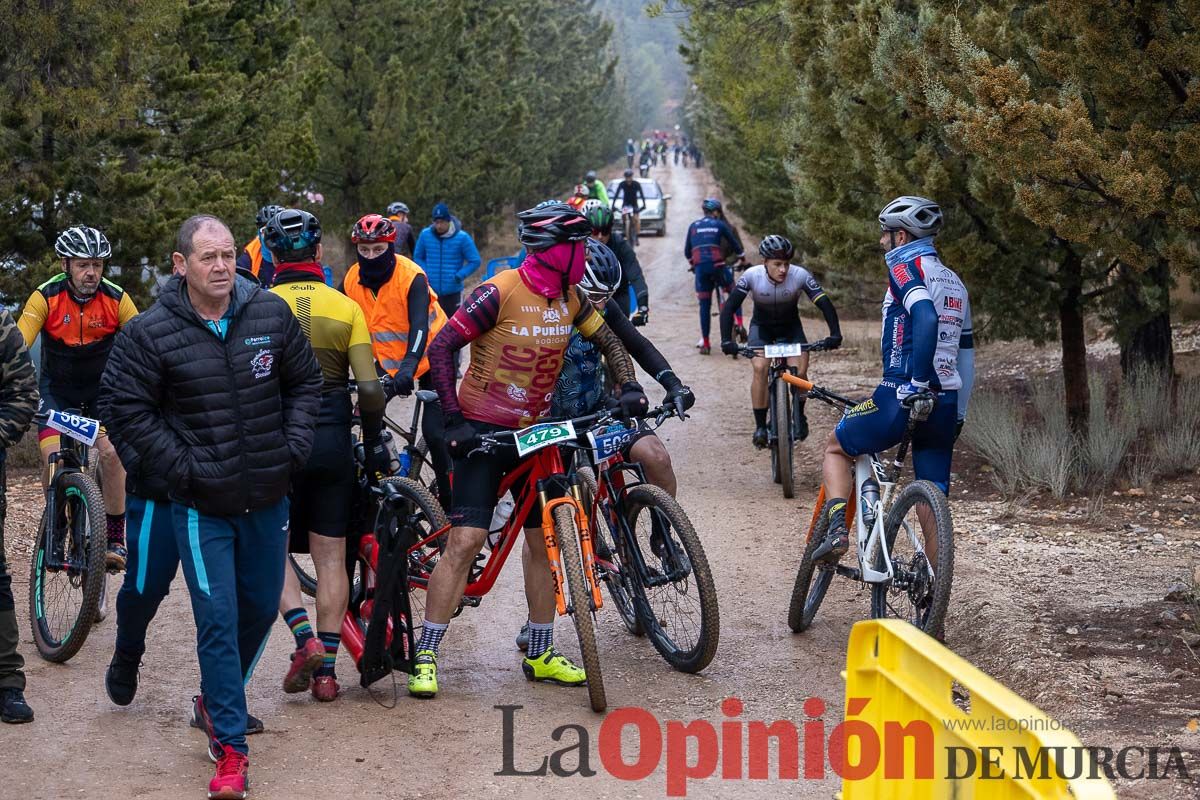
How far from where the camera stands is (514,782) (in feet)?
18.2

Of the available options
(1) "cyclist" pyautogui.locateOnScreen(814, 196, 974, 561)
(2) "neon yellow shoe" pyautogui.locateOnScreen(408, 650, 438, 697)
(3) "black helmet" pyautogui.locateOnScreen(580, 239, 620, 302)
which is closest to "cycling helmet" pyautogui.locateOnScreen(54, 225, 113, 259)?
(3) "black helmet" pyautogui.locateOnScreen(580, 239, 620, 302)

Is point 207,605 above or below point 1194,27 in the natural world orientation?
below

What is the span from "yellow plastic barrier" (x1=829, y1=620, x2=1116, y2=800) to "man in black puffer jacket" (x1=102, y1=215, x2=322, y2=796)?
2.28m

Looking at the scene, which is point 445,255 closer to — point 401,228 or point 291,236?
point 401,228

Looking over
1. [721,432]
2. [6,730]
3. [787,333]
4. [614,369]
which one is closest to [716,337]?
A: [721,432]

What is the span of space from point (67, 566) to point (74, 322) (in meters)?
1.41

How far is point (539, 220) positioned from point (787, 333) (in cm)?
562

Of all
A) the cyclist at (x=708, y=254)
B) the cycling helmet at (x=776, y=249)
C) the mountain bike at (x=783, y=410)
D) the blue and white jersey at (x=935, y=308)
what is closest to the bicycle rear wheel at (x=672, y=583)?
the blue and white jersey at (x=935, y=308)

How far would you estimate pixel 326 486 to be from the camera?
661 cm

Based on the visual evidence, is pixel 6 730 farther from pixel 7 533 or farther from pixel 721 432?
pixel 721 432

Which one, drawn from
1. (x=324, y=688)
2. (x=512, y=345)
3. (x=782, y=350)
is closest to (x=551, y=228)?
(x=512, y=345)

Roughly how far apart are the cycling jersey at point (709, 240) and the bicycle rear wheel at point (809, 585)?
1300 centimetres

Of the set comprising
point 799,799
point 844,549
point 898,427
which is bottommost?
point 799,799

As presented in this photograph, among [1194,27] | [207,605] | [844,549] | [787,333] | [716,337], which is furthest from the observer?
[716,337]
